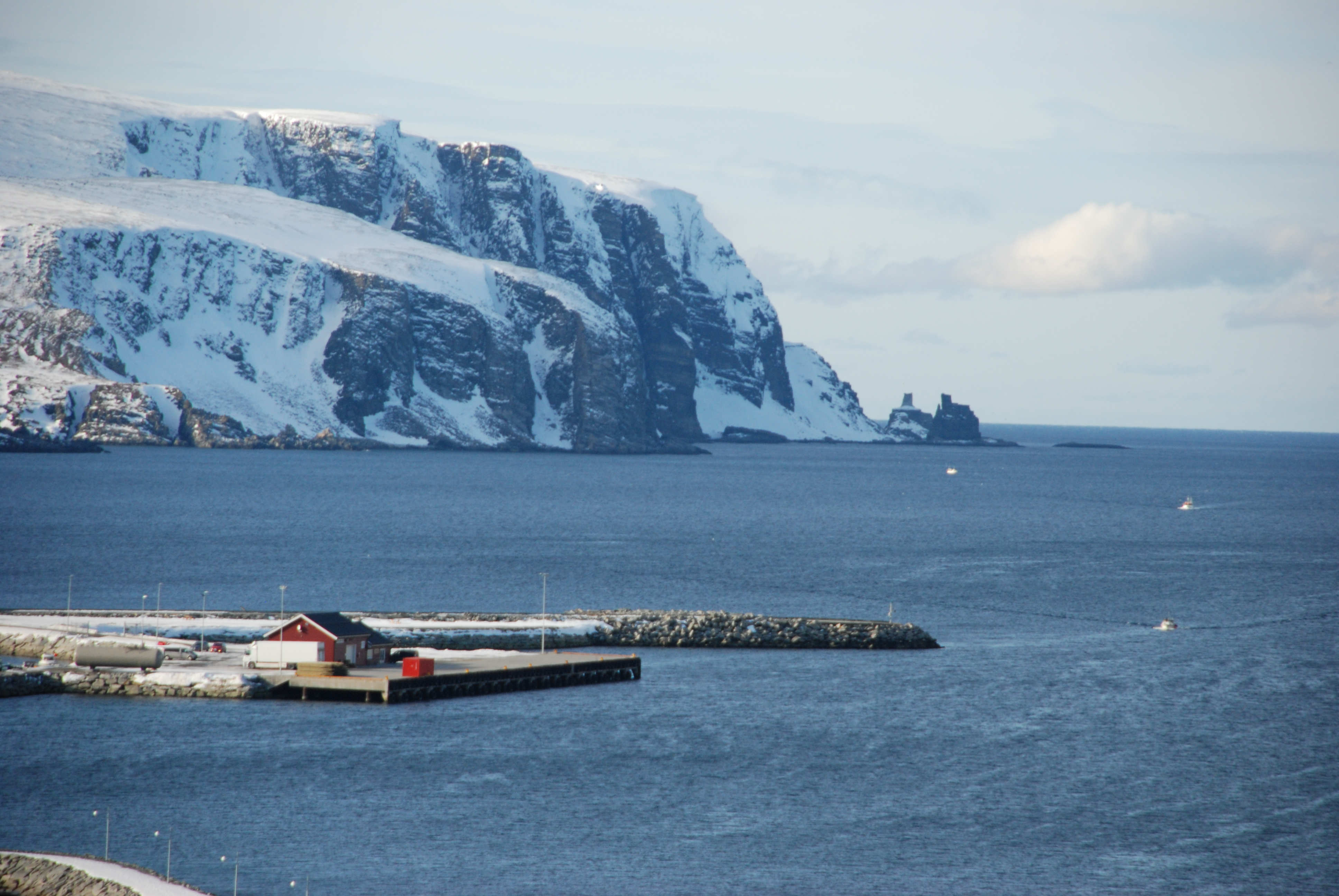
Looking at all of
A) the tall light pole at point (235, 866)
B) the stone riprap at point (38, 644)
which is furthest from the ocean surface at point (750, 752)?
the stone riprap at point (38, 644)

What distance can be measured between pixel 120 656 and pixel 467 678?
14.4 meters

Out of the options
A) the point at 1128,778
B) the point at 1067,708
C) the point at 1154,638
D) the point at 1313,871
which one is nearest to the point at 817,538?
the point at 1154,638

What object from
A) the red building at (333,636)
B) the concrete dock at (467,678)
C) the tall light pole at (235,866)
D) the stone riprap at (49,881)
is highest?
the red building at (333,636)

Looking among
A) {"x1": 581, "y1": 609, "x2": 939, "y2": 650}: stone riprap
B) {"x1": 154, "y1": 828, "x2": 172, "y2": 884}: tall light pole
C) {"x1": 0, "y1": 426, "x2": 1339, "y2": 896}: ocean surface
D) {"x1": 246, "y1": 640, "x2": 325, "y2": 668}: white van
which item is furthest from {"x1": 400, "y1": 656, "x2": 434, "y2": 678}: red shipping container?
{"x1": 154, "y1": 828, "x2": 172, "y2": 884}: tall light pole

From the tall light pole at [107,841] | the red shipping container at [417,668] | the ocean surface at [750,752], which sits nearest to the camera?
the tall light pole at [107,841]

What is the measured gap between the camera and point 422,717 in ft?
194

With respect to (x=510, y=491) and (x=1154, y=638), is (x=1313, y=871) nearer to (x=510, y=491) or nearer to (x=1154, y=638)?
(x=1154, y=638)

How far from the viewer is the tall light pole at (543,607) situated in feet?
243

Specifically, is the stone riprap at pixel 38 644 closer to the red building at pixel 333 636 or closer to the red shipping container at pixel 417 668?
the red building at pixel 333 636

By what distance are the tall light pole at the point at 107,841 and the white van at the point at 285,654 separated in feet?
62.4

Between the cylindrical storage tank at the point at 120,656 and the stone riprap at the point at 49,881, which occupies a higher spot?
the cylindrical storage tank at the point at 120,656

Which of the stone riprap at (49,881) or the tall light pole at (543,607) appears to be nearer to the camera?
the stone riprap at (49,881)

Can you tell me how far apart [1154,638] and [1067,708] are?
70.0 feet

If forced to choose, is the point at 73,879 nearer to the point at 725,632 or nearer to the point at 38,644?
the point at 38,644
